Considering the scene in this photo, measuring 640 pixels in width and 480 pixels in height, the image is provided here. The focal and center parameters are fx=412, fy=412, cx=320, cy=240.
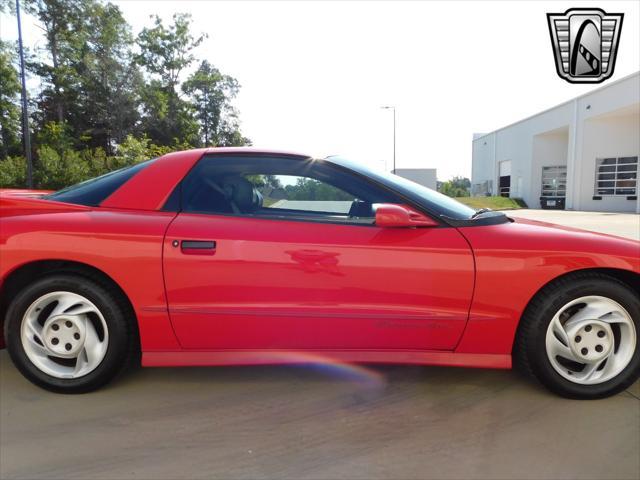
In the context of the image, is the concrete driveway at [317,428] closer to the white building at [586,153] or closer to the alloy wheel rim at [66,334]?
the alloy wheel rim at [66,334]

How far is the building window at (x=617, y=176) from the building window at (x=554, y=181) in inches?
136

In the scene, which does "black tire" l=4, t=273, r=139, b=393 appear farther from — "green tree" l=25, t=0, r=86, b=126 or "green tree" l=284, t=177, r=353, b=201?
"green tree" l=25, t=0, r=86, b=126

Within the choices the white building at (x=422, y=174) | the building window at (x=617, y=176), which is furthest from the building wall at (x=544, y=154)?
the white building at (x=422, y=174)

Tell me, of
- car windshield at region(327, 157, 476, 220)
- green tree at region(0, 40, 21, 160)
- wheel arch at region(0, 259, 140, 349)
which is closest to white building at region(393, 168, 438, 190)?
car windshield at region(327, 157, 476, 220)

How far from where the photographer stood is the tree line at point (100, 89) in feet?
92.8

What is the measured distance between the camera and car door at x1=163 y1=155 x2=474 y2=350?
6.78 ft

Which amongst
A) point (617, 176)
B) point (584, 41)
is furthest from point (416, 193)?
point (617, 176)

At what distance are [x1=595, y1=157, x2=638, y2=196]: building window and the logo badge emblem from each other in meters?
16.5

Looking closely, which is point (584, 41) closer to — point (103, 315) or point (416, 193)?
point (416, 193)

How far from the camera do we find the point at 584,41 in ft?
34.8

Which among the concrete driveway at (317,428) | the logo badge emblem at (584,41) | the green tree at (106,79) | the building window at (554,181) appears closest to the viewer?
the concrete driveway at (317,428)

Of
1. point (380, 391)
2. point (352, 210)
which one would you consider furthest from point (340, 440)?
point (352, 210)

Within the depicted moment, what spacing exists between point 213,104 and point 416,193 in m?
50.4

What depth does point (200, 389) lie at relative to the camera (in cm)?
230
